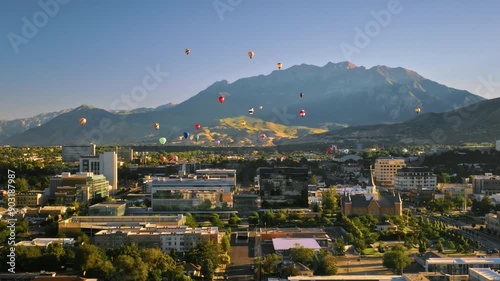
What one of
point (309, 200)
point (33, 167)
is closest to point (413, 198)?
point (309, 200)

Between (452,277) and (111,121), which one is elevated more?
(111,121)

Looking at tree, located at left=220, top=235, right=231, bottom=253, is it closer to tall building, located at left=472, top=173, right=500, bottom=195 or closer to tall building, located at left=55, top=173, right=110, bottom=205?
tall building, located at left=55, top=173, right=110, bottom=205

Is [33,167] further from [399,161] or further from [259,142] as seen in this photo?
[259,142]

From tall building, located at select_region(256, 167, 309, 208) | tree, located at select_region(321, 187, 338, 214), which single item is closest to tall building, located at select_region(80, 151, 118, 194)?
tall building, located at select_region(256, 167, 309, 208)

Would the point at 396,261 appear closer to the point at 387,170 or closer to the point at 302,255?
the point at 302,255

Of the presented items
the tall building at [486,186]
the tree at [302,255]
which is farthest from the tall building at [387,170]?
the tree at [302,255]
